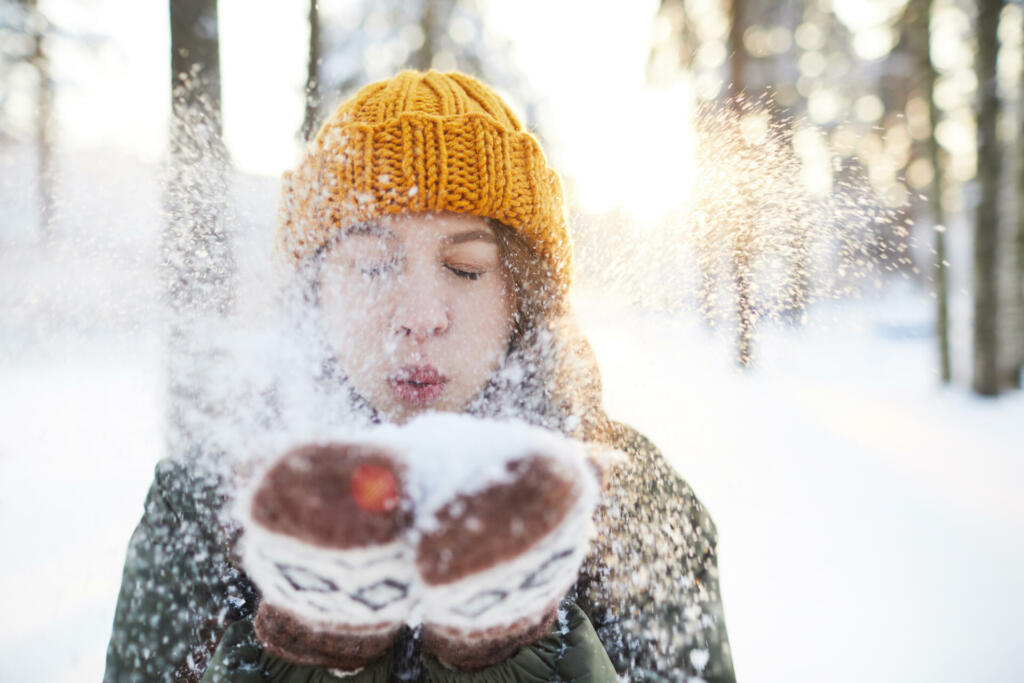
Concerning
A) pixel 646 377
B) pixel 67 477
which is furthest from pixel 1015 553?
pixel 67 477

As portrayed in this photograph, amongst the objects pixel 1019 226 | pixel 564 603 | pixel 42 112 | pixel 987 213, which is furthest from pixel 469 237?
pixel 1019 226

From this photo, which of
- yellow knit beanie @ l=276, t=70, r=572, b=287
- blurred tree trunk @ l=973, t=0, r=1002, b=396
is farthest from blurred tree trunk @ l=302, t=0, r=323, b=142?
blurred tree trunk @ l=973, t=0, r=1002, b=396

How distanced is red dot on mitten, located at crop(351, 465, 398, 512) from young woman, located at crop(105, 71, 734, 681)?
340mm

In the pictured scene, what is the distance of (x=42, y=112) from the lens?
4.75m

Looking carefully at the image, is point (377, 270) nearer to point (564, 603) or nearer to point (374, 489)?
point (374, 489)

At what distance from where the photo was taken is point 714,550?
130 centimetres

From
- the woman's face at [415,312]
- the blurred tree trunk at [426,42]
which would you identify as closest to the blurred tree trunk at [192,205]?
the woman's face at [415,312]

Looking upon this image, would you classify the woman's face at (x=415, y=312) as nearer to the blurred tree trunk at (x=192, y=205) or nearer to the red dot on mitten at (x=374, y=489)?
the red dot on mitten at (x=374, y=489)

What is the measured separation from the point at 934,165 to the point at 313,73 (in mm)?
6838

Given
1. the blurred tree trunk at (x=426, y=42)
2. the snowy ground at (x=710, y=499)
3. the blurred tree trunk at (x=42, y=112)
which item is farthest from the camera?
the blurred tree trunk at (x=426, y=42)

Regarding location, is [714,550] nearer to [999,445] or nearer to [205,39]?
[205,39]

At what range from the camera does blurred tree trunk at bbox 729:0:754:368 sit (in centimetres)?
273

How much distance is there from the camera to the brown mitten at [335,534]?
56 cm

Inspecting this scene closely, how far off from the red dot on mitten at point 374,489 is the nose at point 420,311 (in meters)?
0.40
